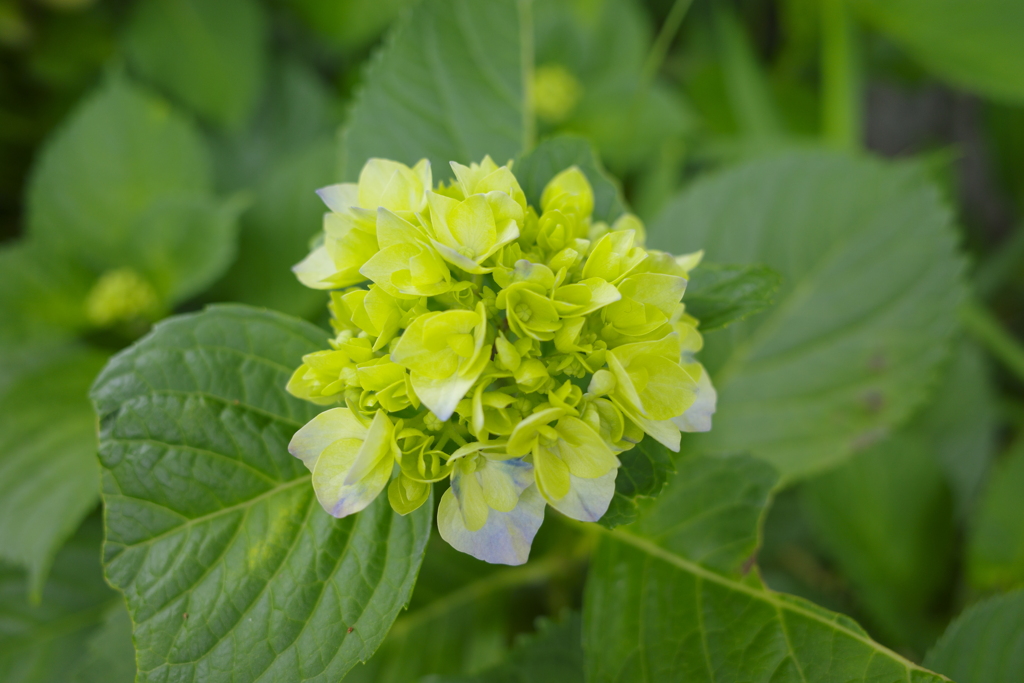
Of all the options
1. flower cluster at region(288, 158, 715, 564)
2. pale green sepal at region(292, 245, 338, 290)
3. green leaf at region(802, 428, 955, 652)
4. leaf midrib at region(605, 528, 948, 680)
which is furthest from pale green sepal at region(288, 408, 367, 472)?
green leaf at region(802, 428, 955, 652)

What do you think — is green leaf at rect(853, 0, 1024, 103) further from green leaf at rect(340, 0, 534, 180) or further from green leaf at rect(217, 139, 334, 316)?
green leaf at rect(217, 139, 334, 316)

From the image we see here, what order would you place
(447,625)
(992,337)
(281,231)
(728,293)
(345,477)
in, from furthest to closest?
1. (992,337)
2. (281,231)
3. (447,625)
4. (728,293)
5. (345,477)

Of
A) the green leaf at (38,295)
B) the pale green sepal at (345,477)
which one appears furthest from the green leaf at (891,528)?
the green leaf at (38,295)

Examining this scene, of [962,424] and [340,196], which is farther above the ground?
[340,196]

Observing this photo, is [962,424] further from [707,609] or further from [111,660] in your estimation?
[111,660]

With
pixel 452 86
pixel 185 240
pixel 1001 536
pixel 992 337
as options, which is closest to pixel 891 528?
pixel 1001 536

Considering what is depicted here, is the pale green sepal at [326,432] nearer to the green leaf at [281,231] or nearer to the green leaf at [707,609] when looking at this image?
the green leaf at [707,609]
